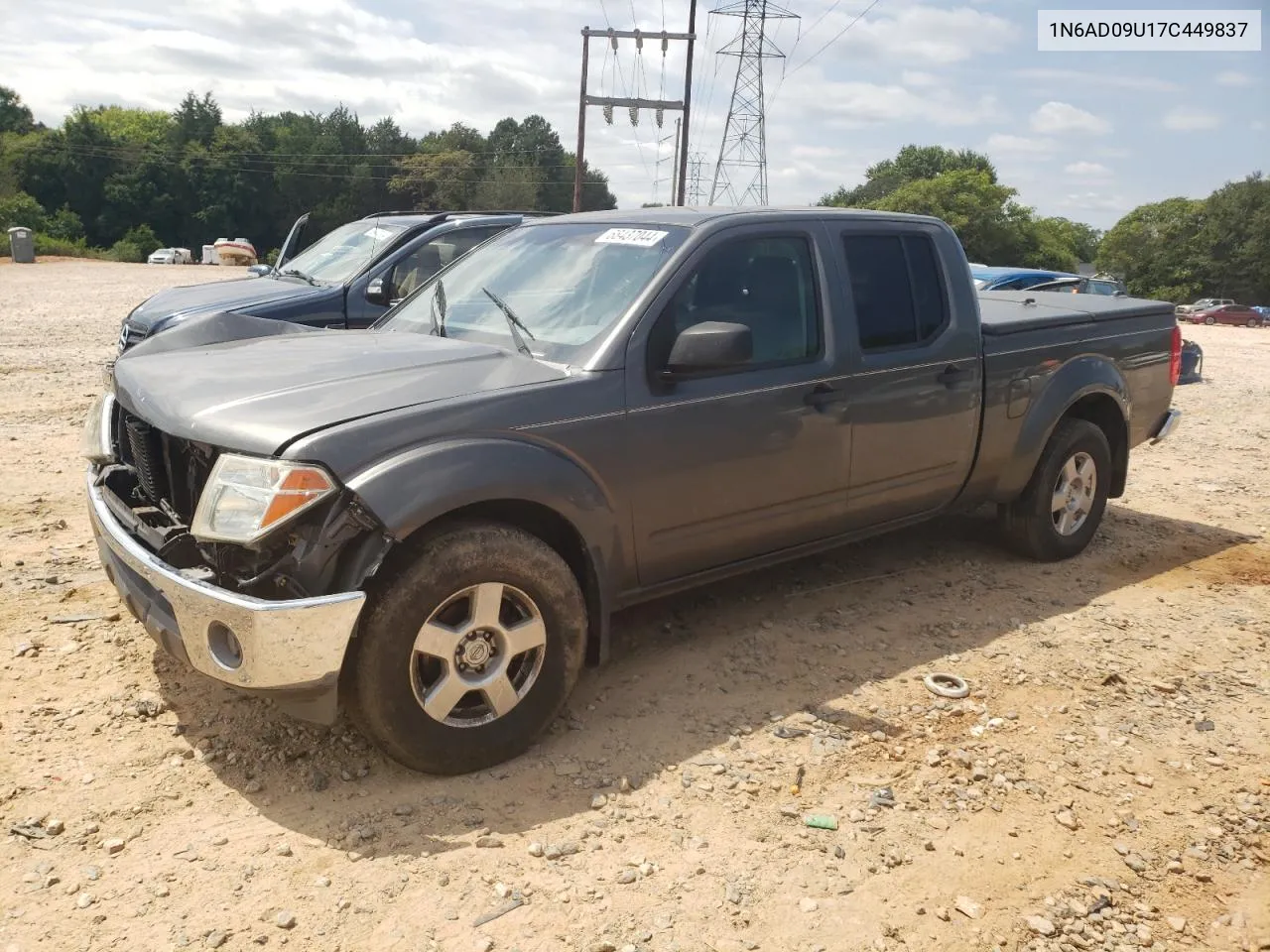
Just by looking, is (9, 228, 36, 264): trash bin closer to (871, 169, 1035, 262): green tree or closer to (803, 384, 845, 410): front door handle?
(803, 384, 845, 410): front door handle

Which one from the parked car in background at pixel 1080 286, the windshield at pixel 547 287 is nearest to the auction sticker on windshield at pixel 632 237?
the windshield at pixel 547 287

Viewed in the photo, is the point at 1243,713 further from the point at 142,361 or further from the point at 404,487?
the point at 142,361

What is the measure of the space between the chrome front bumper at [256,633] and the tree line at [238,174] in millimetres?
52827

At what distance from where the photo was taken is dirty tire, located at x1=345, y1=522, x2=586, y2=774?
3.08 m

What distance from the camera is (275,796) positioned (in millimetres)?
3230

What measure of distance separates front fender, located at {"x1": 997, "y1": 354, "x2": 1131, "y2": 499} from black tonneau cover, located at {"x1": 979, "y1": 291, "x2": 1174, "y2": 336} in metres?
0.25

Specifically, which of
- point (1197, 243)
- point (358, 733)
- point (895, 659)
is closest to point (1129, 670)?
point (895, 659)

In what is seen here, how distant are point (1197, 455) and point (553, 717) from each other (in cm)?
735

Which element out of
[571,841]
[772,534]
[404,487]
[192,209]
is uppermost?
[192,209]

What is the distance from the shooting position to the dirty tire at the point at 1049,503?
5.42 m

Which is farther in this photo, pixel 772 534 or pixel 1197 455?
pixel 1197 455

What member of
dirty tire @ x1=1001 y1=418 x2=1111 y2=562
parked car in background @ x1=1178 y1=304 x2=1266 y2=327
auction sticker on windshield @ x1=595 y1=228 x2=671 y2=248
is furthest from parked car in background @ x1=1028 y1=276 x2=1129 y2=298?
parked car in background @ x1=1178 y1=304 x2=1266 y2=327

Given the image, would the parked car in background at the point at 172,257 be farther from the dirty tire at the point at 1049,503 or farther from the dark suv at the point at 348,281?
the dirty tire at the point at 1049,503

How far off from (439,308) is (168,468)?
1.38 metres
